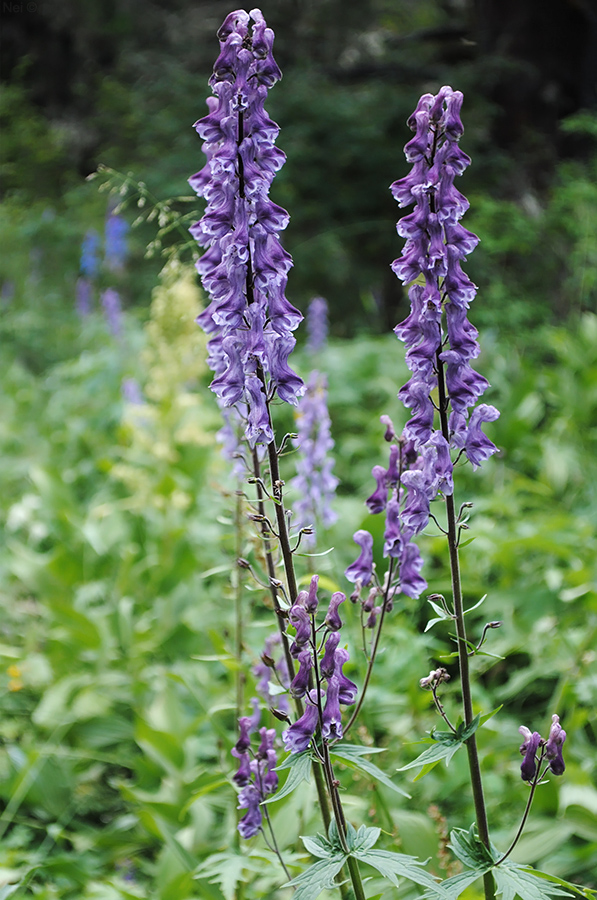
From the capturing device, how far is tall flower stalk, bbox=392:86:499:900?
1.24 metres

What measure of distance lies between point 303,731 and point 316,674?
3.7 inches

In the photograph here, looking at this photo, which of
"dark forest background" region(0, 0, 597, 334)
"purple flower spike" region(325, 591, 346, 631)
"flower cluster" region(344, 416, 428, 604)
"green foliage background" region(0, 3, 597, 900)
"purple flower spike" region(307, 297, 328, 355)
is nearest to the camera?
"purple flower spike" region(325, 591, 346, 631)

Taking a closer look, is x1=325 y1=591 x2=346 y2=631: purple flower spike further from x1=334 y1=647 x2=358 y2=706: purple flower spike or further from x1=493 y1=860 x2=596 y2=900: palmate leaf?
x1=493 y1=860 x2=596 y2=900: palmate leaf

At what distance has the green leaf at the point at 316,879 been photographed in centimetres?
118

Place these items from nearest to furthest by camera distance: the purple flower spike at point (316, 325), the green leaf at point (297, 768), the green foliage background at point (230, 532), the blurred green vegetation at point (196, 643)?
the green leaf at point (297, 768), the blurred green vegetation at point (196, 643), the green foliage background at point (230, 532), the purple flower spike at point (316, 325)

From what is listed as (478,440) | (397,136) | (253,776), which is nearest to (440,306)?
(478,440)

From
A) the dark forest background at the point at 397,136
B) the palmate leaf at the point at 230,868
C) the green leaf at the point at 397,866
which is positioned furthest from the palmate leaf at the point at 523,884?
the dark forest background at the point at 397,136

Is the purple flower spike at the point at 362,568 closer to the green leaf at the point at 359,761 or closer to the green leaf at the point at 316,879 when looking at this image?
the green leaf at the point at 359,761

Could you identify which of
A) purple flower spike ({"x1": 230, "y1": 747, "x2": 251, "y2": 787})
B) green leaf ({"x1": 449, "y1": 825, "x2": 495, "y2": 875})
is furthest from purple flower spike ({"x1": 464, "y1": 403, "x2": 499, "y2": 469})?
purple flower spike ({"x1": 230, "y1": 747, "x2": 251, "y2": 787})

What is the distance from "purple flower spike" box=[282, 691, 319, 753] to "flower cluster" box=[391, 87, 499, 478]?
48 centimetres

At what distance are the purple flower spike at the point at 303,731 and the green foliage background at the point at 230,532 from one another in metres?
0.27

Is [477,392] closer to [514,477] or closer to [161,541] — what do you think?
[161,541]

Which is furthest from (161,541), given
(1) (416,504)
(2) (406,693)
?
(1) (416,504)

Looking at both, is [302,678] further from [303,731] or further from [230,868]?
[230,868]
